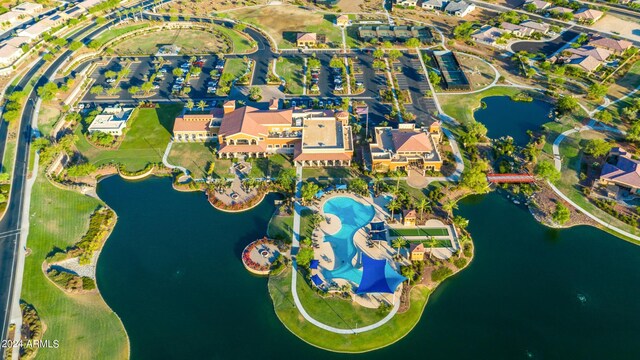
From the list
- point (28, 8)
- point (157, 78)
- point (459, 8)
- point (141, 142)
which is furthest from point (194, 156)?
point (28, 8)

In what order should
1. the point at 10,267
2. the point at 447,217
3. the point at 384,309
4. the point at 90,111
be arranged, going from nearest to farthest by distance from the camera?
the point at 384,309 → the point at 10,267 → the point at 447,217 → the point at 90,111

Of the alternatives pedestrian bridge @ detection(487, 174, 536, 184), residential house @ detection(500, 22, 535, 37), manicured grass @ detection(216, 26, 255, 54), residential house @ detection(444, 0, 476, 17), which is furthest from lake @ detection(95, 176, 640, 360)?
residential house @ detection(444, 0, 476, 17)

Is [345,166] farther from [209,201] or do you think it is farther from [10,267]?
[10,267]

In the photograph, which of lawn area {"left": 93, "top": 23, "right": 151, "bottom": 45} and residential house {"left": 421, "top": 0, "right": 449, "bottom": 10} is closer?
lawn area {"left": 93, "top": 23, "right": 151, "bottom": 45}

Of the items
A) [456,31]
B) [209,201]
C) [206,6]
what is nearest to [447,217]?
[209,201]

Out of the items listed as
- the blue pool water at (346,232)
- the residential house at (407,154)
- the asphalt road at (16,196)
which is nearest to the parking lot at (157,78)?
the asphalt road at (16,196)

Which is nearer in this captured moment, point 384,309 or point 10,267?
point 384,309

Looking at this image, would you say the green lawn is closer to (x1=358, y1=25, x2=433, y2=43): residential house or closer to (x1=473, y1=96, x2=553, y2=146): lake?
(x1=358, y1=25, x2=433, y2=43): residential house
